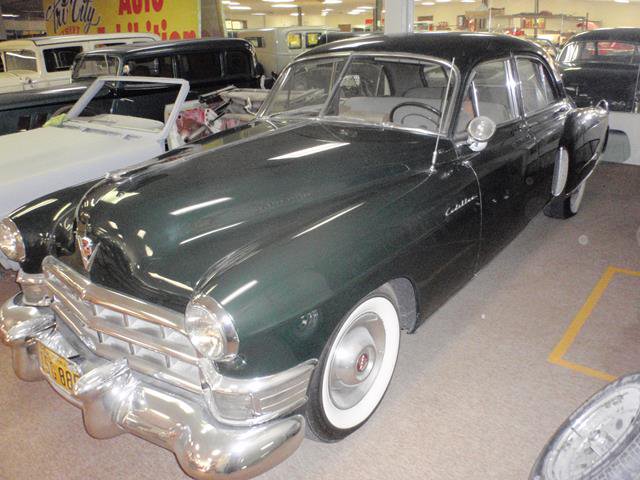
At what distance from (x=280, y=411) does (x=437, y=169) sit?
1485 millimetres

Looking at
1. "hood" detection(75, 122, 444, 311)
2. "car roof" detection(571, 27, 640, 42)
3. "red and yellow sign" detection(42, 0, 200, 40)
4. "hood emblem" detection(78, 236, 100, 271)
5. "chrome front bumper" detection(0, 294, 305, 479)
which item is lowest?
"chrome front bumper" detection(0, 294, 305, 479)

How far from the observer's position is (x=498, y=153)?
125 inches

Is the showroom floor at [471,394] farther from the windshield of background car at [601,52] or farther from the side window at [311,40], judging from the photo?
the side window at [311,40]

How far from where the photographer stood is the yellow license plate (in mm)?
2119

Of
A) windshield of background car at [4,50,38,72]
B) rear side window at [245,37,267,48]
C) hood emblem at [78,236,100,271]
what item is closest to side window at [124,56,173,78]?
windshield of background car at [4,50,38,72]

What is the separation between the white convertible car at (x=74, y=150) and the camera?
377 centimetres

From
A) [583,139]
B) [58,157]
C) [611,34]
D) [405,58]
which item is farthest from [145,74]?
[611,34]

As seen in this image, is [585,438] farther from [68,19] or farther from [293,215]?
[68,19]

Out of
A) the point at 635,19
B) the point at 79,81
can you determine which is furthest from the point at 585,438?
the point at 79,81

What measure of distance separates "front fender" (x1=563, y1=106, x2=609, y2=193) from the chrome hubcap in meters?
2.45

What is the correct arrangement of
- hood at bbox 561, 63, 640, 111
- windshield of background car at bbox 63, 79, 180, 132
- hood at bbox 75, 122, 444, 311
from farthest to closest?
hood at bbox 561, 63, 640, 111 → windshield of background car at bbox 63, 79, 180, 132 → hood at bbox 75, 122, 444, 311

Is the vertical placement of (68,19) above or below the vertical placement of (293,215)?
above

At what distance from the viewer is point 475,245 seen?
2.93 m

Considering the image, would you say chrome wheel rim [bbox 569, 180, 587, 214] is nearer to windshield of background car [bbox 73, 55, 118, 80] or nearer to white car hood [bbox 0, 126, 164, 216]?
white car hood [bbox 0, 126, 164, 216]
